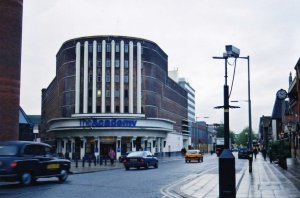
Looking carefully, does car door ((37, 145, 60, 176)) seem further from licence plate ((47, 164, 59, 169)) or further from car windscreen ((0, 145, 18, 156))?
car windscreen ((0, 145, 18, 156))

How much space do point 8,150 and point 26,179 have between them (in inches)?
52.2

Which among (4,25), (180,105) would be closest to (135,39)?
(4,25)

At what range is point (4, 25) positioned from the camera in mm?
43531

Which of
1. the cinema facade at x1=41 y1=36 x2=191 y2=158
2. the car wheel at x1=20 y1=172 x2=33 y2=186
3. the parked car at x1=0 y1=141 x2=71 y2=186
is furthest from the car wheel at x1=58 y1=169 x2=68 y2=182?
the cinema facade at x1=41 y1=36 x2=191 y2=158

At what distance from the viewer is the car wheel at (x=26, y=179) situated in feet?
53.2

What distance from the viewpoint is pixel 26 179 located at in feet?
53.7

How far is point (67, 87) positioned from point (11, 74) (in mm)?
25274

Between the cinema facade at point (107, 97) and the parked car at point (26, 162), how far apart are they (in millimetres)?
44443

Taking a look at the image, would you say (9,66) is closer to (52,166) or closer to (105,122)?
(105,122)

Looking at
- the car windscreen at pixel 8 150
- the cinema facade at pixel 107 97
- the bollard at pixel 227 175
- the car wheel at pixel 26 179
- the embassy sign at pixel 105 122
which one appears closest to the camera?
the bollard at pixel 227 175

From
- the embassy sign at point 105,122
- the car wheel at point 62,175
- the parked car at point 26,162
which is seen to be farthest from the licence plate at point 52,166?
the embassy sign at point 105,122

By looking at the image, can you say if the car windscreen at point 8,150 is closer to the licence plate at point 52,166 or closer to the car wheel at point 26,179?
the car wheel at point 26,179

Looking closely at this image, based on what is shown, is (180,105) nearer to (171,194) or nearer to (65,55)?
(65,55)

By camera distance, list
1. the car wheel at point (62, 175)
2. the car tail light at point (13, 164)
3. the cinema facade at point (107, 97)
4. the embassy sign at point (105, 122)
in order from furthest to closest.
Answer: the cinema facade at point (107, 97)
the embassy sign at point (105, 122)
the car wheel at point (62, 175)
the car tail light at point (13, 164)
